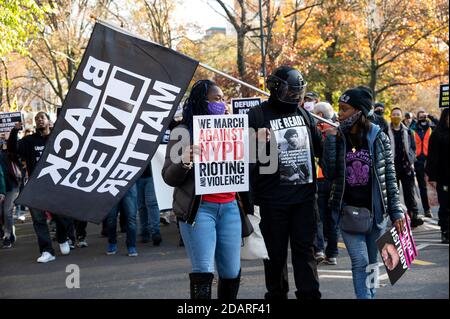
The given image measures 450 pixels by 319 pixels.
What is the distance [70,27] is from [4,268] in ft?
53.5

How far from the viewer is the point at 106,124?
4.17 metres

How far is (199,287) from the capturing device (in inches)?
168

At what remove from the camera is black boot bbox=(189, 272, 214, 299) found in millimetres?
4273

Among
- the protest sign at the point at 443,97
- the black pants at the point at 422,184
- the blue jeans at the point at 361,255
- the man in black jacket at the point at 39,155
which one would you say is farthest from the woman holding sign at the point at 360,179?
the protest sign at the point at 443,97

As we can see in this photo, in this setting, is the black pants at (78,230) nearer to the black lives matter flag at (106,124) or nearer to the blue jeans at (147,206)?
the blue jeans at (147,206)

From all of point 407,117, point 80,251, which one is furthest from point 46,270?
point 407,117

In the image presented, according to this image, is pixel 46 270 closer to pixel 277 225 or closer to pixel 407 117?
pixel 277 225

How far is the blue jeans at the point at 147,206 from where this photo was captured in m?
9.44

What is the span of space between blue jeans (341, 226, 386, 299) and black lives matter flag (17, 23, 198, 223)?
1780 millimetres

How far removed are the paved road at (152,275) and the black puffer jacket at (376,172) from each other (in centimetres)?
123

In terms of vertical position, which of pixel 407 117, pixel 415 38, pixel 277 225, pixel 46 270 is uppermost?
pixel 415 38

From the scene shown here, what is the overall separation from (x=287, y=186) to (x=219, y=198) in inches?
22.1

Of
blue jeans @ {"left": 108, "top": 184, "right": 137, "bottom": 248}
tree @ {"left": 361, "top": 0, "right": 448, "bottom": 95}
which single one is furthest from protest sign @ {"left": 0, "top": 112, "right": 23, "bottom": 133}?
tree @ {"left": 361, "top": 0, "right": 448, "bottom": 95}

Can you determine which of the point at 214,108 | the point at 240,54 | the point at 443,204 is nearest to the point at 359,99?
the point at 214,108
